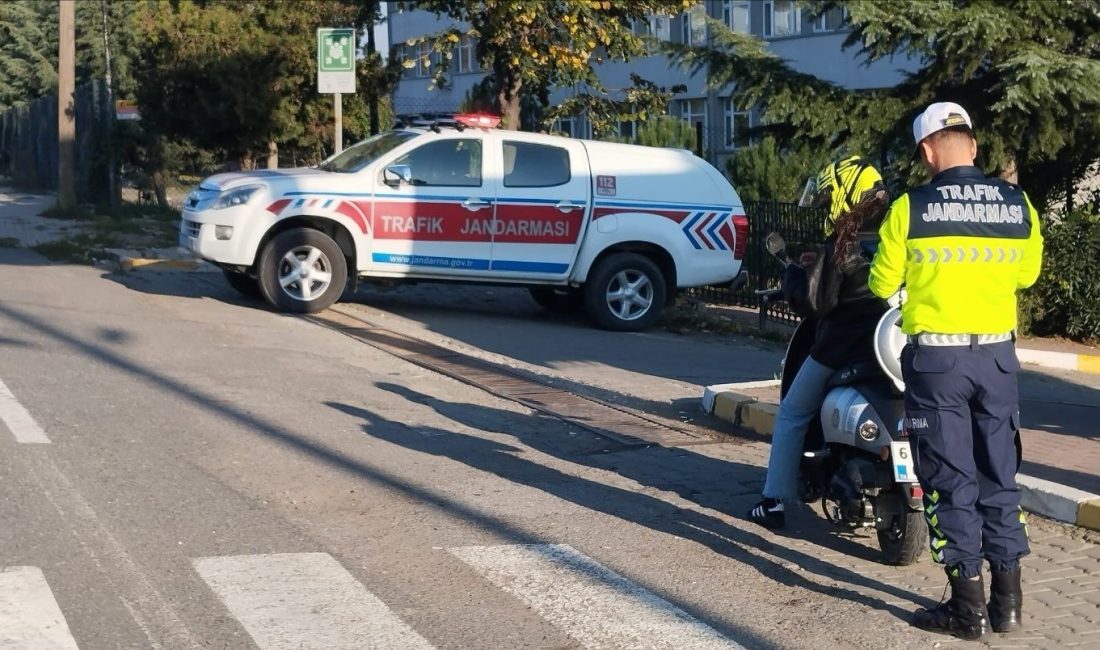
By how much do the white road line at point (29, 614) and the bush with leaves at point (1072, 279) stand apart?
36.9ft

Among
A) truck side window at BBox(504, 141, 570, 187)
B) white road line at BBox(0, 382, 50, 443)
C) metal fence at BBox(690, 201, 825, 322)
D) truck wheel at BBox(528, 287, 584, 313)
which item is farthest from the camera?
truck wheel at BBox(528, 287, 584, 313)

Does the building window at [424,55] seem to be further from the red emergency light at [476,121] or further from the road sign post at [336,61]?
the red emergency light at [476,121]

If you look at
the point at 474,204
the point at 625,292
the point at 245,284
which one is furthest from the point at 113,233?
the point at 625,292

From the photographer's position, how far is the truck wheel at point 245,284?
14602mm

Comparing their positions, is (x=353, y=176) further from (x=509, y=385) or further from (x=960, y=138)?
(x=960, y=138)

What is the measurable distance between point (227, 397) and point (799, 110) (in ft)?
23.0

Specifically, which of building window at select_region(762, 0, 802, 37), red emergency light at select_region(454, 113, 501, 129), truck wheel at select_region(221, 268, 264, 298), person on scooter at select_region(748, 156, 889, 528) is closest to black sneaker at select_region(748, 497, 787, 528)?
person on scooter at select_region(748, 156, 889, 528)

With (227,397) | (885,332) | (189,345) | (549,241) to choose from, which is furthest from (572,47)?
(885,332)

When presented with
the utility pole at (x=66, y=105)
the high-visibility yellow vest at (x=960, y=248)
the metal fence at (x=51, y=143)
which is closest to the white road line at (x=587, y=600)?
the high-visibility yellow vest at (x=960, y=248)

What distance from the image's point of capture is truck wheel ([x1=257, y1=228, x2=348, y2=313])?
1365cm

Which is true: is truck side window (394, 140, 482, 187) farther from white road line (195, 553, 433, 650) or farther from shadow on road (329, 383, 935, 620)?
white road line (195, 553, 433, 650)

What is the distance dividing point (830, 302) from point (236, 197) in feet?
29.5

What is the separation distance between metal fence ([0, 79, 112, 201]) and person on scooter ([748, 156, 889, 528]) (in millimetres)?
23242

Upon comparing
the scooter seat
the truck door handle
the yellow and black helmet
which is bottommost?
the scooter seat
